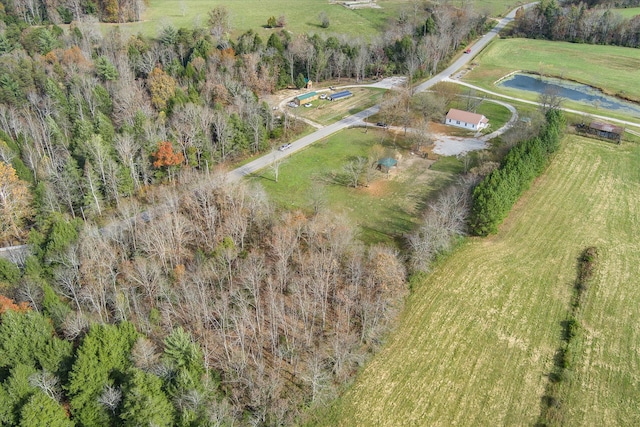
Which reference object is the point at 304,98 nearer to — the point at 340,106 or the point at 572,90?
the point at 340,106

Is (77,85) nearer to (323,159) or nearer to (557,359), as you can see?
(323,159)

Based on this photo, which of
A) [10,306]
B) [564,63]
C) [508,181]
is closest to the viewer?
[10,306]

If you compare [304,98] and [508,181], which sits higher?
[304,98]

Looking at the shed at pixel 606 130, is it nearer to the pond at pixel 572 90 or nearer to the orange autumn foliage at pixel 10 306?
the pond at pixel 572 90

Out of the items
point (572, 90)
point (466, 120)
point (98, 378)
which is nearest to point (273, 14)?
point (466, 120)

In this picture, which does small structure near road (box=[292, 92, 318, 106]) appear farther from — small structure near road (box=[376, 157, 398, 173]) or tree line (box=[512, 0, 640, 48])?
tree line (box=[512, 0, 640, 48])

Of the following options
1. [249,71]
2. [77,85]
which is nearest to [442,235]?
[249,71]

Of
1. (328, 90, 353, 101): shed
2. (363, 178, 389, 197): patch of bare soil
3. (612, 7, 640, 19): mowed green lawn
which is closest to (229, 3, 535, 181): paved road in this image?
(328, 90, 353, 101): shed

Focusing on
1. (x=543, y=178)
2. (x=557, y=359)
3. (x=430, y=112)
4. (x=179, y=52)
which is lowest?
(x=557, y=359)
